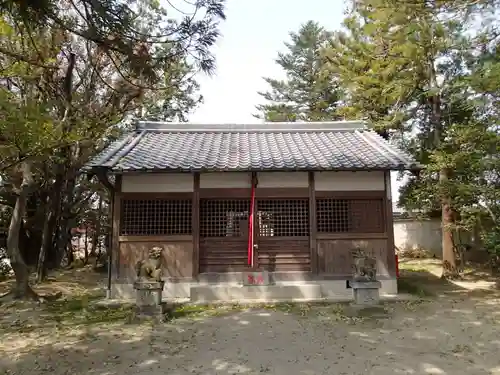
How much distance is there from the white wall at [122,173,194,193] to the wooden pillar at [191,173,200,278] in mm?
135

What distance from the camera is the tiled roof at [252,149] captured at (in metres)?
9.40

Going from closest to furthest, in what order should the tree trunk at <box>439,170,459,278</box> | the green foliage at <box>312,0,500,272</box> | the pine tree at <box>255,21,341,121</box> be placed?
1. the green foliage at <box>312,0,500,272</box>
2. the tree trunk at <box>439,170,459,278</box>
3. the pine tree at <box>255,21,341,121</box>

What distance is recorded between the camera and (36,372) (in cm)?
510

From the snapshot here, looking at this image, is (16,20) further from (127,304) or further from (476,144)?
(476,144)

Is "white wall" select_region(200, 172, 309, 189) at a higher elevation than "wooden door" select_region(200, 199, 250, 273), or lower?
higher

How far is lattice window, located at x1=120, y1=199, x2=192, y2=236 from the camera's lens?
984cm

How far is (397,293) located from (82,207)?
15.5m

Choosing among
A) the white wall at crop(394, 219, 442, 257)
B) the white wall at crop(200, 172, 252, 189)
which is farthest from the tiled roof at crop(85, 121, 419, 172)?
the white wall at crop(394, 219, 442, 257)

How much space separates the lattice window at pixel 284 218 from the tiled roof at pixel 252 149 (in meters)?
1.09

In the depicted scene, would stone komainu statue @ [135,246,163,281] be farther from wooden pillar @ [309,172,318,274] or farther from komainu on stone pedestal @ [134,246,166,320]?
wooden pillar @ [309,172,318,274]

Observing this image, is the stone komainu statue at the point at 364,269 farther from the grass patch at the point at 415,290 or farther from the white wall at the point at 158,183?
the white wall at the point at 158,183

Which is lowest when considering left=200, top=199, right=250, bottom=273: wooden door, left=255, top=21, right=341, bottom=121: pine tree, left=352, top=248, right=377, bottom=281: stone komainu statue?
left=352, top=248, right=377, bottom=281: stone komainu statue

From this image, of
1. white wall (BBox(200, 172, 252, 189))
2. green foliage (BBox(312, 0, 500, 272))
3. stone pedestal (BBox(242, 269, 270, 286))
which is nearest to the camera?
green foliage (BBox(312, 0, 500, 272))

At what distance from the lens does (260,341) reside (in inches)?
246
